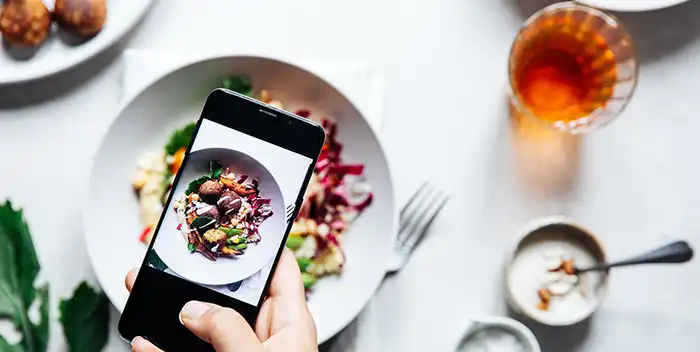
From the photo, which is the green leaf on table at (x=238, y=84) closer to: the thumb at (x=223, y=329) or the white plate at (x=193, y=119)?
the white plate at (x=193, y=119)

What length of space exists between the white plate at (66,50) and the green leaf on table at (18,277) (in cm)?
14

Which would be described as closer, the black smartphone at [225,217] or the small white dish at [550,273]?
the black smartphone at [225,217]

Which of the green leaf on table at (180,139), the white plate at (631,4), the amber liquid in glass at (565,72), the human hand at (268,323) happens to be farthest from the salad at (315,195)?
the white plate at (631,4)

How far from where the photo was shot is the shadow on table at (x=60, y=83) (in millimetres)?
870

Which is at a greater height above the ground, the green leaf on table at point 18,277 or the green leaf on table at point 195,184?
the green leaf on table at point 195,184

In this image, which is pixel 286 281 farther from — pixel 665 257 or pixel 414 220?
pixel 665 257

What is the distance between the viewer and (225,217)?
2.31 feet

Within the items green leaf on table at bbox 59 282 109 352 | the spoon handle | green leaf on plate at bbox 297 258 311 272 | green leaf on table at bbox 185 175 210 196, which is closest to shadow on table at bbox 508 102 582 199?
the spoon handle

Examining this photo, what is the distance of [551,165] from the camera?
901 millimetres

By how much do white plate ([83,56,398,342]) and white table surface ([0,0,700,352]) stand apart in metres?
0.06

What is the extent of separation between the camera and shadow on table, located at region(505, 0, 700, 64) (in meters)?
0.90

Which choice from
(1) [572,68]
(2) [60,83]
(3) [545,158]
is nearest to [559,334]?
(3) [545,158]

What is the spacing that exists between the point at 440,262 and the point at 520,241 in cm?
9

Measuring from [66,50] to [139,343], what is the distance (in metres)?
0.36
